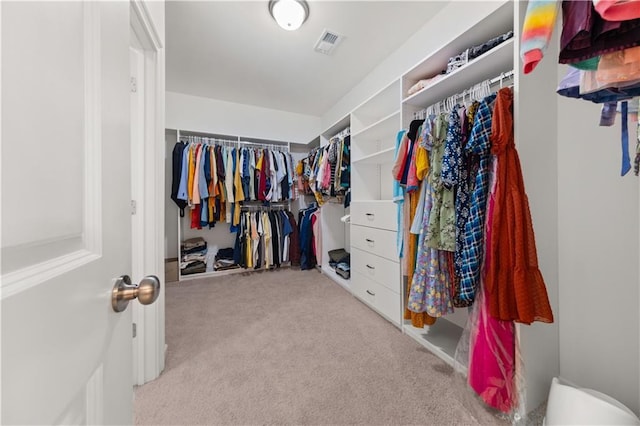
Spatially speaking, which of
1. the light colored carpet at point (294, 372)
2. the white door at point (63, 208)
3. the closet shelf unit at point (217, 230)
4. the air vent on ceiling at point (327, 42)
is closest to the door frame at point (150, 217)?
the light colored carpet at point (294, 372)

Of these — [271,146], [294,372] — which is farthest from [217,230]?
[294,372]

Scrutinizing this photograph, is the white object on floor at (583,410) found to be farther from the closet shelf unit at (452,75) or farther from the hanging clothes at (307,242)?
the hanging clothes at (307,242)

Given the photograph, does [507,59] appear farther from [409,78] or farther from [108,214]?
[108,214]

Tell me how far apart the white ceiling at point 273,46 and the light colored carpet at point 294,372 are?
7.66ft

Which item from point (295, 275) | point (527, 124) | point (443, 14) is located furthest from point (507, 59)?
point (295, 275)

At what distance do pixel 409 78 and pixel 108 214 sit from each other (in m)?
1.91

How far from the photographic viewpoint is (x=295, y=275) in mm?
2971

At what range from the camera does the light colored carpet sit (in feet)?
3.40

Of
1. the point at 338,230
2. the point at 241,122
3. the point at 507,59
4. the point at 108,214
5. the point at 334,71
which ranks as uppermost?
the point at 334,71

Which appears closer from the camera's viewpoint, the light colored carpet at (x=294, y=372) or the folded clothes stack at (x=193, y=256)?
the light colored carpet at (x=294, y=372)

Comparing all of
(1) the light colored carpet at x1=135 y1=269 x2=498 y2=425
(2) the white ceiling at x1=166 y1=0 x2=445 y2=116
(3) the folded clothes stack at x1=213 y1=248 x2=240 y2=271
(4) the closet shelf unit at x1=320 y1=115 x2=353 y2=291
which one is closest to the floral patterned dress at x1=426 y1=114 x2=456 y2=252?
(1) the light colored carpet at x1=135 y1=269 x2=498 y2=425

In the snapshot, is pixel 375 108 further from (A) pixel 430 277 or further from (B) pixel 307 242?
(B) pixel 307 242

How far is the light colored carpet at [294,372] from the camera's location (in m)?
1.04

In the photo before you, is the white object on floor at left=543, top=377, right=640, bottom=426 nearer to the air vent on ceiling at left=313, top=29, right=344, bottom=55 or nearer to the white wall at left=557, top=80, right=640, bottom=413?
the white wall at left=557, top=80, right=640, bottom=413
